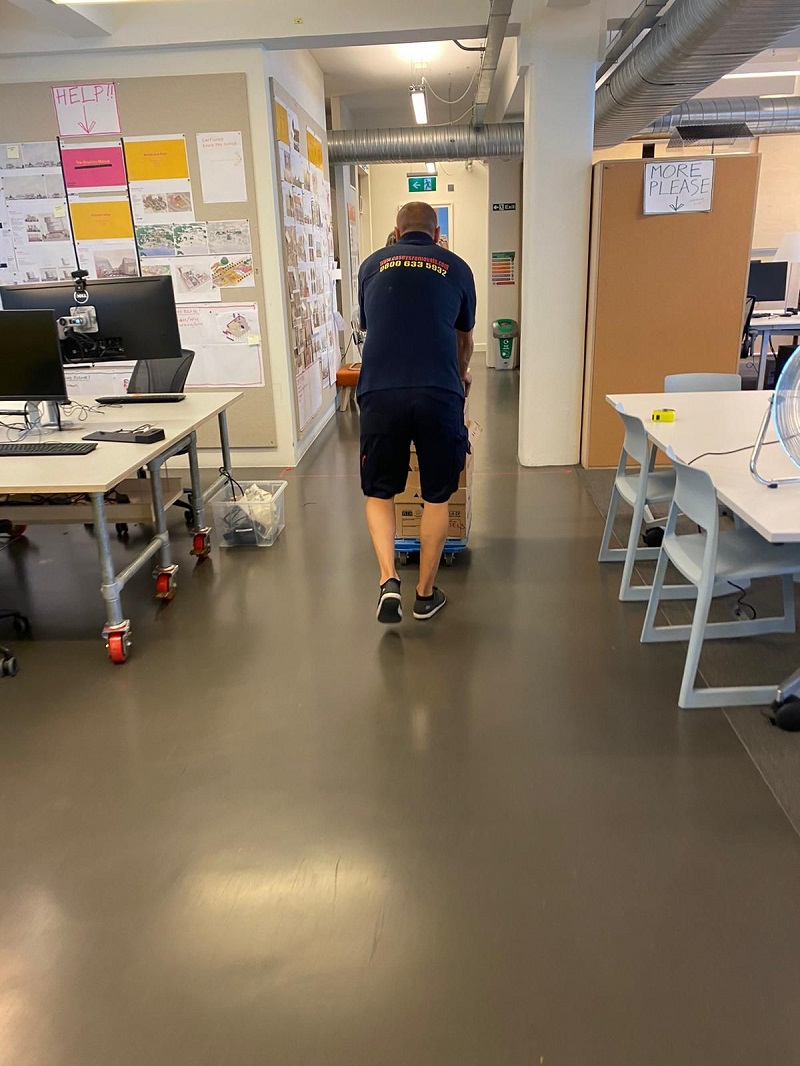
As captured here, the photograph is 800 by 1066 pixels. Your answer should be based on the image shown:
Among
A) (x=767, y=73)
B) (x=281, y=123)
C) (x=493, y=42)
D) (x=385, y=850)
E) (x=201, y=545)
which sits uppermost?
(x=767, y=73)

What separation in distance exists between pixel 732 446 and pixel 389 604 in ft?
4.61

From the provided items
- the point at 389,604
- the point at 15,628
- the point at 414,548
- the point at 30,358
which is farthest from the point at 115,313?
the point at 389,604

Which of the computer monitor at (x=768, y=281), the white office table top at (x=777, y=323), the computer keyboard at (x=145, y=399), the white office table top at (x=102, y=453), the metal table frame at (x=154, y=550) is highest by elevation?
the computer monitor at (x=768, y=281)

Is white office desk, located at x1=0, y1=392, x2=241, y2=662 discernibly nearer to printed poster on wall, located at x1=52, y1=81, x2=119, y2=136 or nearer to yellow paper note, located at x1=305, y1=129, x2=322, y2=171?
printed poster on wall, located at x1=52, y1=81, x2=119, y2=136

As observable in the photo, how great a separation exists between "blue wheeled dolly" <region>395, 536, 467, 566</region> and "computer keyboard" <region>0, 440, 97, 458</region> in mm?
1432

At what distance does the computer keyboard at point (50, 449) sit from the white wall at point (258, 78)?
247cm

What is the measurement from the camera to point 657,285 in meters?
4.80

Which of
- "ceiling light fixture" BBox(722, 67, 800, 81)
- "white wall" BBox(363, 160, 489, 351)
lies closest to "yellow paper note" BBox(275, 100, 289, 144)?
"ceiling light fixture" BBox(722, 67, 800, 81)

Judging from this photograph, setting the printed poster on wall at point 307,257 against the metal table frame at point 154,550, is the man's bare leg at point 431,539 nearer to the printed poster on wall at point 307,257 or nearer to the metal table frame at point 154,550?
the metal table frame at point 154,550

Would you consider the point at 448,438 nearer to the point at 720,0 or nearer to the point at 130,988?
the point at 130,988

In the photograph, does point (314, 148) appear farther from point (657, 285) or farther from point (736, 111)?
point (736, 111)

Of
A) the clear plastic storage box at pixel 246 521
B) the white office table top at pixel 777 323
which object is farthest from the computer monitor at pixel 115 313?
the white office table top at pixel 777 323

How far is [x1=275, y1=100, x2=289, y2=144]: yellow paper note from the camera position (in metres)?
4.98

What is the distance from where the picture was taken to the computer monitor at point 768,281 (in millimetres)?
7508
